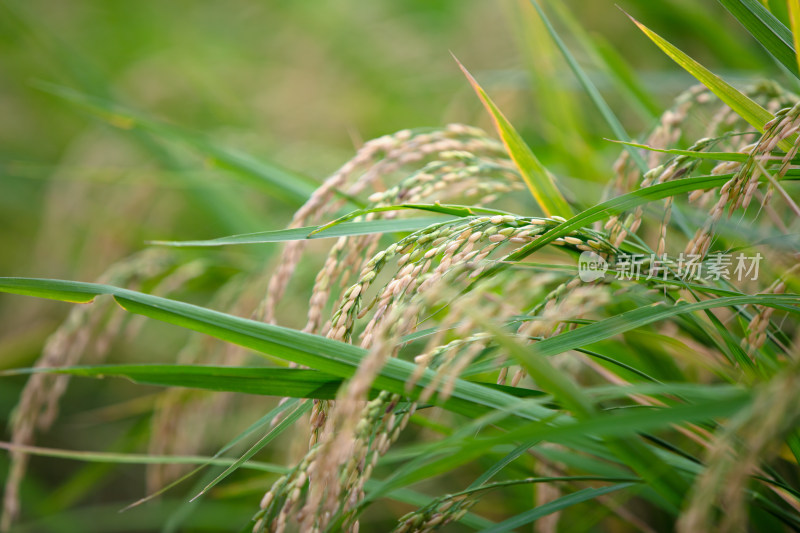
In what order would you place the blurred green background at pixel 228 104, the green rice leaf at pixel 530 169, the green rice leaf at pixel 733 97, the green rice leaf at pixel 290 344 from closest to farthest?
the green rice leaf at pixel 290 344 < the green rice leaf at pixel 733 97 < the green rice leaf at pixel 530 169 < the blurred green background at pixel 228 104

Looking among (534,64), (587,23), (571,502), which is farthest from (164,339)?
(587,23)

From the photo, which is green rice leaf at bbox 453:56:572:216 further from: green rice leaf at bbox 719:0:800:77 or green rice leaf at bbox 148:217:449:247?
green rice leaf at bbox 719:0:800:77

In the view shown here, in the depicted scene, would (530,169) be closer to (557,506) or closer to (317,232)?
(317,232)

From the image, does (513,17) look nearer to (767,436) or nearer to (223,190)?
(223,190)

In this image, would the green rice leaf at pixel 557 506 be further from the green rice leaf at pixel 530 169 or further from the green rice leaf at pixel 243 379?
the green rice leaf at pixel 530 169

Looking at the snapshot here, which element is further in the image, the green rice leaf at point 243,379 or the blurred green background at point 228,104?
the blurred green background at point 228,104

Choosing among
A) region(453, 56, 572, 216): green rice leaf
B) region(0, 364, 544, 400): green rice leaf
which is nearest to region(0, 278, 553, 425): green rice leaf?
region(0, 364, 544, 400): green rice leaf

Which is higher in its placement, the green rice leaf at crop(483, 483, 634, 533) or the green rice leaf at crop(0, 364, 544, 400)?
the green rice leaf at crop(0, 364, 544, 400)

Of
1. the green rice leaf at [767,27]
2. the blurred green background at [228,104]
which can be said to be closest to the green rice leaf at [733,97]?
the green rice leaf at [767,27]

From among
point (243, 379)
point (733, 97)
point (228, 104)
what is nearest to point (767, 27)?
point (733, 97)
